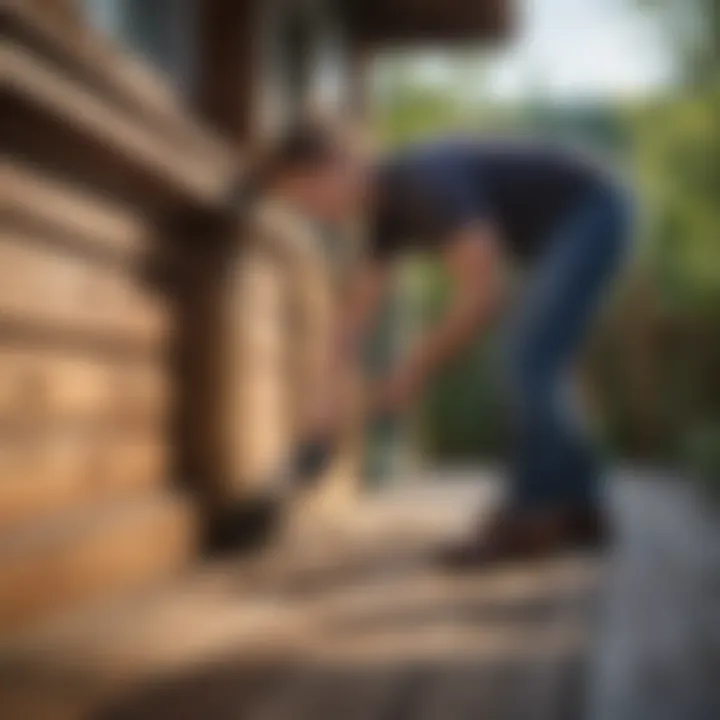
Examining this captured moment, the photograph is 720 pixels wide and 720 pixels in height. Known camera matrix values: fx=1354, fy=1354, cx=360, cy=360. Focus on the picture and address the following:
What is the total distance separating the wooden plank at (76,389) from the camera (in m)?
0.97

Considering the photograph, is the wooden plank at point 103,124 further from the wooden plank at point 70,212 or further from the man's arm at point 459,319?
the man's arm at point 459,319

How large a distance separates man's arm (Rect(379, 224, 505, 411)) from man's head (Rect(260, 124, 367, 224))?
0.12 m

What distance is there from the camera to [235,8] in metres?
1.55

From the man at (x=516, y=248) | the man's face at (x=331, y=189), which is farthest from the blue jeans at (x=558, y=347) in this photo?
the man's face at (x=331, y=189)

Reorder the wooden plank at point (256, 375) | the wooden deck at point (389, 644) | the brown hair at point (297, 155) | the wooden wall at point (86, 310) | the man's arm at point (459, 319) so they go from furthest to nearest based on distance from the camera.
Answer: the wooden plank at point (256, 375)
the brown hair at point (297, 155)
the man's arm at point (459, 319)
the wooden wall at point (86, 310)
the wooden deck at point (389, 644)

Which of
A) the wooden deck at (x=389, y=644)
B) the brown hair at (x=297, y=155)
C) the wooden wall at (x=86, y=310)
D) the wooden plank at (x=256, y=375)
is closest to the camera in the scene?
the wooden deck at (x=389, y=644)

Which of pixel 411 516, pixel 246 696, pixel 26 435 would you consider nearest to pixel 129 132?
pixel 26 435

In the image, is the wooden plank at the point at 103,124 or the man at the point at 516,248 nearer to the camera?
the wooden plank at the point at 103,124

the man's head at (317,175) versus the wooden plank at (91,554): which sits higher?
the man's head at (317,175)

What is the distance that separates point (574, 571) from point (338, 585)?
227mm

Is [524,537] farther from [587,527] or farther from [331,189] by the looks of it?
[331,189]

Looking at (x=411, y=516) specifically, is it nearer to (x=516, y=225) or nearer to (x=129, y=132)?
(x=516, y=225)

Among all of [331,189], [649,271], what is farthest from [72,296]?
[649,271]

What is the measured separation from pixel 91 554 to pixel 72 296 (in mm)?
208
